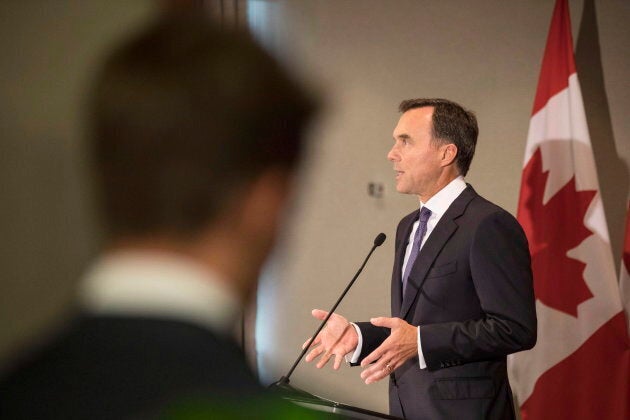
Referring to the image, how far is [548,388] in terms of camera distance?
10.0 feet

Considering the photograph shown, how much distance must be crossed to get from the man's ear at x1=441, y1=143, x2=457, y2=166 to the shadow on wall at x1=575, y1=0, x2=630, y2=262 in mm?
1445

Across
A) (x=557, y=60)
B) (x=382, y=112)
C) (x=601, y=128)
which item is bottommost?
(x=601, y=128)

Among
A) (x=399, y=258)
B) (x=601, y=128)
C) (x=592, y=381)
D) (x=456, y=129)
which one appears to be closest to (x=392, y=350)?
(x=399, y=258)

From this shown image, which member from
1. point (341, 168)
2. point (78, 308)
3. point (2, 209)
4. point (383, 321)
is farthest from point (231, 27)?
point (341, 168)

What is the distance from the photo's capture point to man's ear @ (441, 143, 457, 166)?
7.80 feet

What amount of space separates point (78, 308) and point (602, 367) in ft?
9.64

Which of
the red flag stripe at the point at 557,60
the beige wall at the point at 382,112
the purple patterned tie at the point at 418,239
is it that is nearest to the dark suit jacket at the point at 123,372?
the purple patterned tie at the point at 418,239

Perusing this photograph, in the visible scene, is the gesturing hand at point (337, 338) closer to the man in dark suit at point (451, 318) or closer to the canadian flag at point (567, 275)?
the man in dark suit at point (451, 318)

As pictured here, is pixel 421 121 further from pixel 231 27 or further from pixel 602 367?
pixel 231 27

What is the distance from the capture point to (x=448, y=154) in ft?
7.82

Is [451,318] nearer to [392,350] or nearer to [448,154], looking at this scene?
[392,350]

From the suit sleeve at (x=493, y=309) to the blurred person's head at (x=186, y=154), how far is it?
150cm

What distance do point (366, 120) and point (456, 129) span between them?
149cm

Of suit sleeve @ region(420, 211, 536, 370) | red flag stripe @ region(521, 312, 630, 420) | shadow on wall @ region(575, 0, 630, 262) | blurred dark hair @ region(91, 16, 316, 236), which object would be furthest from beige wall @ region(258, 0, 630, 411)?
blurred dark hair @ region(91, 16, 316, 236)
